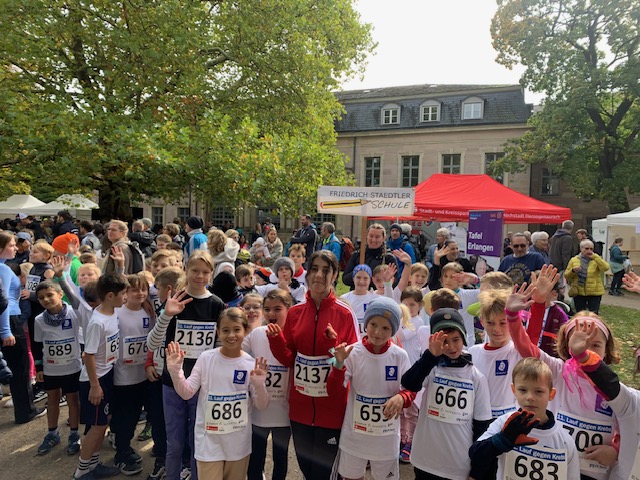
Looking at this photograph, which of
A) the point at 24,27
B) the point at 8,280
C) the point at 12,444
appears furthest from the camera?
the point at 24,27

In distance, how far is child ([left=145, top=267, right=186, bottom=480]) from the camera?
11.0 feet

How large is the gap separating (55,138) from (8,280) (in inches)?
220

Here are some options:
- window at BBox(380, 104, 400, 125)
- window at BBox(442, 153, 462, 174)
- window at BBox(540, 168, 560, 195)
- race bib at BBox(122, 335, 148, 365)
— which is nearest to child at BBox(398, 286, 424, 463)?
race bib at BBox(122, 335, 148, 365)

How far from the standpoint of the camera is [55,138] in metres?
8.96

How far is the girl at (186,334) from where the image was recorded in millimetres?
3049

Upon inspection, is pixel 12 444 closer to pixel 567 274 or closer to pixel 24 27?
pixel 567 274

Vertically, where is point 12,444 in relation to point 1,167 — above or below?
below

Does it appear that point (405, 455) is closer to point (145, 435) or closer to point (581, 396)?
point (581, 396)

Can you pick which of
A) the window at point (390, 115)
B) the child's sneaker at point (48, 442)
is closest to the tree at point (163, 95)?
the child's sneaker at point (48, 442)

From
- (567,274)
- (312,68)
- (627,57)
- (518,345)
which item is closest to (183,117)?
(312,68)

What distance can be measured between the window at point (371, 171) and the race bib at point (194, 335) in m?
29.0

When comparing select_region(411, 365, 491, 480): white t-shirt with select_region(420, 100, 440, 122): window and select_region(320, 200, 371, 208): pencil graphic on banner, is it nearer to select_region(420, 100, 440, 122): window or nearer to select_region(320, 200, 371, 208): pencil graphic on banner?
select_region(320, 200, 371, 208): pencil graphic on banner

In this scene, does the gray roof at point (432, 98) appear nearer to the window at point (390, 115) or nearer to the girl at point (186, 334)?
the window at point (390, 115)

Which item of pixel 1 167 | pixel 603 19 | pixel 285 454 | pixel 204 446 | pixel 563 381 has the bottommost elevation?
pixel 285 454
